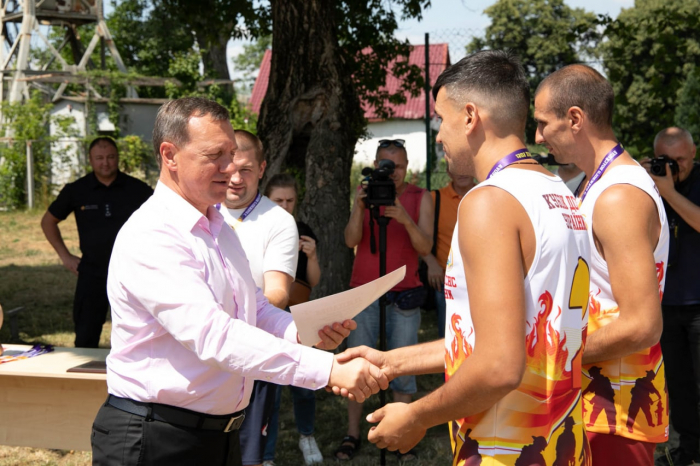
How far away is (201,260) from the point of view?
242cm

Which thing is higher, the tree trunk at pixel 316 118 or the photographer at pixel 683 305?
the tree trunk at pixel 316 118

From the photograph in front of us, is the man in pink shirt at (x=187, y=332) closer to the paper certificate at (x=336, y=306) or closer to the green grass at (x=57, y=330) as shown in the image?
the paper certificate at (x=336, y=306)

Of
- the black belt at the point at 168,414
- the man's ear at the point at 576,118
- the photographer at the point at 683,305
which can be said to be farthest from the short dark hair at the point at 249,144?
the photographer at the point at 683,305

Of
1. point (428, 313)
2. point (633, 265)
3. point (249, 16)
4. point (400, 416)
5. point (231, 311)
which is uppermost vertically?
point (249, 16)

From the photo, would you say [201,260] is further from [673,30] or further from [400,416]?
[673,30]

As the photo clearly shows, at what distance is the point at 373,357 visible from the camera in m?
2.55

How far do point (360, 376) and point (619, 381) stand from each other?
0.90m

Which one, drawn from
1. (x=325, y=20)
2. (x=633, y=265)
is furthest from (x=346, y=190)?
(x=633, y=265)

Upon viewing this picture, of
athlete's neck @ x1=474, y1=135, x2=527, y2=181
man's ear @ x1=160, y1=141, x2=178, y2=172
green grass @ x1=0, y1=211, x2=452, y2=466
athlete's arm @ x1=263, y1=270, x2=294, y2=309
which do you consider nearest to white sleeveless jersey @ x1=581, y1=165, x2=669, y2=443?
athlete's neck @ x1=474, y1=135, x2=527, y2=181

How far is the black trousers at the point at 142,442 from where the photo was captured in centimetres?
240

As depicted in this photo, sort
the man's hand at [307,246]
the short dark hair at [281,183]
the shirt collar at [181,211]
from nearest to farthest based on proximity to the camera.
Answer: the shirt collar at [181,211] < the man's hand at [307,246] < the short dark hair at [281,183]

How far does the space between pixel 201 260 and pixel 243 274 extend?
0.28 meters

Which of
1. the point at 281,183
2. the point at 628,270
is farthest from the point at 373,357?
the point at 281,183

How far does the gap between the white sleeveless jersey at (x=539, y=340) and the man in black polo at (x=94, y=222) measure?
16.9ft
